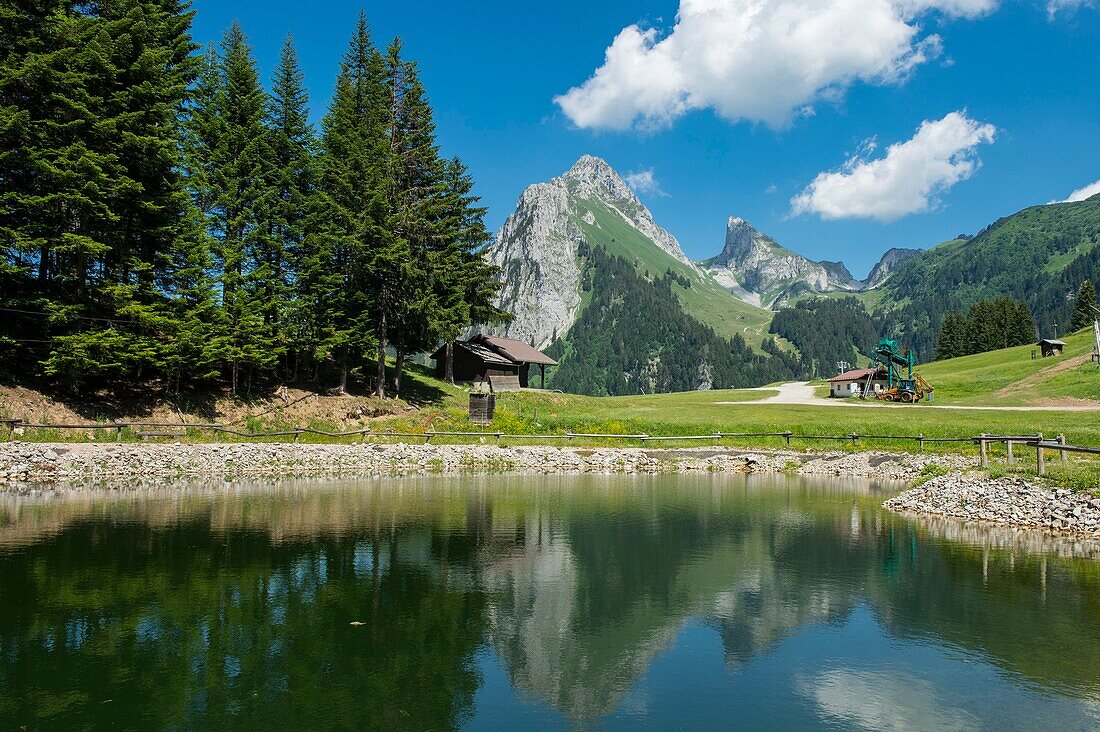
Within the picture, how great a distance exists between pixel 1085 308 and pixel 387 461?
14041 cm

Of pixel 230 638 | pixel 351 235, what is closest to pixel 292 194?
pixel 351 235

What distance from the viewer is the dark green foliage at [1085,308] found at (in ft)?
378

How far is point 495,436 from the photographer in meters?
40.7

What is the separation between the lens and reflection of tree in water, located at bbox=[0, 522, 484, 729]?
789 centimetres

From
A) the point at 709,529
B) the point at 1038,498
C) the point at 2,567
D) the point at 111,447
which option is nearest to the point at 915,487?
the point at 1038,498

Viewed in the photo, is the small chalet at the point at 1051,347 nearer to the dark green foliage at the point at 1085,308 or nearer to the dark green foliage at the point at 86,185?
the dark green foliage at the point at 1085,308

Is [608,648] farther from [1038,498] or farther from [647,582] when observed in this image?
[1038,498]

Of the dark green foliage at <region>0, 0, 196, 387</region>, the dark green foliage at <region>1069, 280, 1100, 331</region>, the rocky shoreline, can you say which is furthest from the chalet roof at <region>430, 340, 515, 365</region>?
the dark green foliage at <region>1069, 280, 1100, 331</region>

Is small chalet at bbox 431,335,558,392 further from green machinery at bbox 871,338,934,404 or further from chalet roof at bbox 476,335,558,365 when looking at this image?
green machinery at bbox 871,338,934,404

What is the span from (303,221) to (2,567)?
3459 centimetres

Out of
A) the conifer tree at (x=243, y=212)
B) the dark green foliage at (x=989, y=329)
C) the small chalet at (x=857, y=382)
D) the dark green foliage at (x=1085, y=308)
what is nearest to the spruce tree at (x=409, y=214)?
the conifer tree at (x=243, y=212)

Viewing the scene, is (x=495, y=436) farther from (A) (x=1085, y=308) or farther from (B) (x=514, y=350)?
(A) (x=1085, y=308)

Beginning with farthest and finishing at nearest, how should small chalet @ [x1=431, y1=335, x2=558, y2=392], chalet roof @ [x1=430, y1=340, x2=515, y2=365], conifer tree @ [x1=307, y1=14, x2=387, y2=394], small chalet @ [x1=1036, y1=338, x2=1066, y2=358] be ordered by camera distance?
small chalet @ [x1=1036, y1=338, x2=1066, y2=358] → small chalet @ [x1=431, y1=335, x2=558, y2=392] → chalet roof @ [x1=430, y1=340, x2=515, y2=365] → conifer tree @ [x1=307, y1=14, x2=387, y2=394]

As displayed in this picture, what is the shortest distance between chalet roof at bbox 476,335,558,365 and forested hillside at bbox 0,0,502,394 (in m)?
13.9
